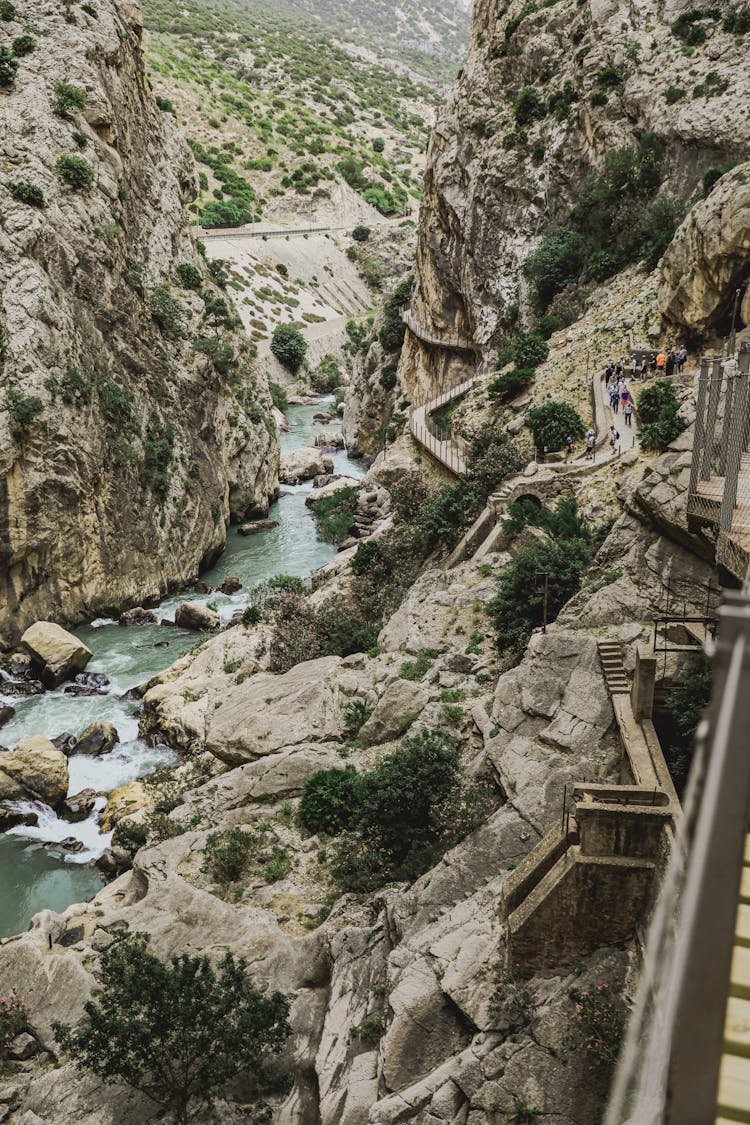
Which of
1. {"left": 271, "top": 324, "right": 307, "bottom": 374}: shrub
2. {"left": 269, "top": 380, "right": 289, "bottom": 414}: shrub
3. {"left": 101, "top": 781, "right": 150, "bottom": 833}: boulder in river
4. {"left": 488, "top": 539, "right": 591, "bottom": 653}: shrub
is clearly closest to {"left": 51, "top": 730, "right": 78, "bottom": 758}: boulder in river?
{"left": 101, "top": 781, "right": 150, "bottom": 833}: boulder in river

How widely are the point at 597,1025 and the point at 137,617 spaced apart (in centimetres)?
2922

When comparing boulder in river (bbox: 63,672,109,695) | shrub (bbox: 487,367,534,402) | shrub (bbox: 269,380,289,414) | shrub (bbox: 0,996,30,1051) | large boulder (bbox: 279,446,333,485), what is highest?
shrub (bbox: 487,367,534,402)

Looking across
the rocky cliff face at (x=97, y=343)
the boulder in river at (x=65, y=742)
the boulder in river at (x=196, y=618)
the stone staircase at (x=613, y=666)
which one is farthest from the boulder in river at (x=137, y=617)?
the stone staircase at (x=613, y=666)

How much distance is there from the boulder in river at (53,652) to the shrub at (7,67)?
2338cm

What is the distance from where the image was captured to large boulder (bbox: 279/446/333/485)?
56812 millimetres

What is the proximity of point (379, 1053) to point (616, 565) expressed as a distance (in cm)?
982

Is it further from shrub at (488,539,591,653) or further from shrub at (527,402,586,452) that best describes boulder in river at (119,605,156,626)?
shrub at (488,539,591,653)

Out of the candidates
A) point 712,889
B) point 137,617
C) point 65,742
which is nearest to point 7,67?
point 137,617

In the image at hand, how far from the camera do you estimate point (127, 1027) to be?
11.6 metres

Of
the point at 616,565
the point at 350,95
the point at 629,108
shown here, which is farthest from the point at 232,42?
the point at 616,565

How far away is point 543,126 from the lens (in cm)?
4384

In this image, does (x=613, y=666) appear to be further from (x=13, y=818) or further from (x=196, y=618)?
(x=196, y=618)

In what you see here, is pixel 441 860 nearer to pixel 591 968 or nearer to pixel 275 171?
pixel 591 968

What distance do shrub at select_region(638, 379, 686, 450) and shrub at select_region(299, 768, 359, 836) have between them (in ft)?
37.7
